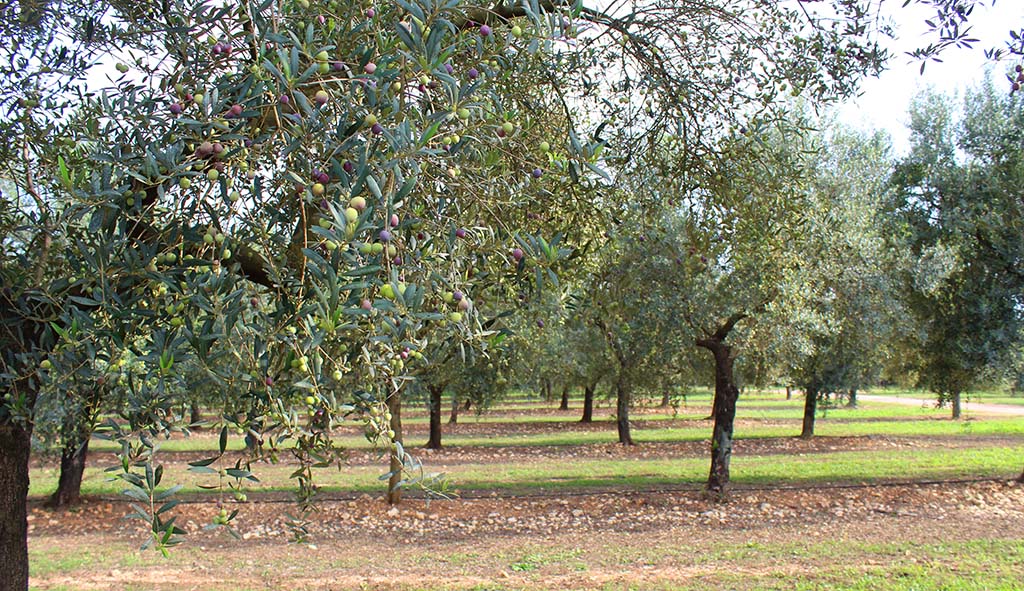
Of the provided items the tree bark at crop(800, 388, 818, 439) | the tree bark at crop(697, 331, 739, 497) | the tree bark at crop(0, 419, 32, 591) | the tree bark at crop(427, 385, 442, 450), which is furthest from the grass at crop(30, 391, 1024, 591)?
the tree bark at crop(800, 388, 818, 439)

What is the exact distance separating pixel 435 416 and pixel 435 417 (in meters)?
0.09

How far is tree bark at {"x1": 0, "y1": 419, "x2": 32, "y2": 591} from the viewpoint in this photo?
4.55 m

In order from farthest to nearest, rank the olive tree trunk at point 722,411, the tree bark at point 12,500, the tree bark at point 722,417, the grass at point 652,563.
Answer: the tree bark at point 722,417
the olive tree trunk at point 722,411
the grass at point 652,563
the tree bark at point 12,500

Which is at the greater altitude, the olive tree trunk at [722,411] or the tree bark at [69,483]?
the olive tree trunk at [722,411]

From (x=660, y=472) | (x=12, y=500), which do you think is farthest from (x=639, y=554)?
(x=660, y=472)

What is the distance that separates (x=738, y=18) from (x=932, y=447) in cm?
2364

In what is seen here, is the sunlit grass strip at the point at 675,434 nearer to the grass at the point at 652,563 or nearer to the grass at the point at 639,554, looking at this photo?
the grass at the point at 639,554

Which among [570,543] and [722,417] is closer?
[570,543]

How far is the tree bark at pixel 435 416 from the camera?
998 inches

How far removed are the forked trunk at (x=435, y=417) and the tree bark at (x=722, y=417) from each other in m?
11.7

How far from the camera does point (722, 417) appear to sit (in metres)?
15.2

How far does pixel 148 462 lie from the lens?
2.24 m

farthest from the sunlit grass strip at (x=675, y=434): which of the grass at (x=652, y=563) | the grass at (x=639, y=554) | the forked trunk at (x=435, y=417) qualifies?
the grass at (x=652, y=563)

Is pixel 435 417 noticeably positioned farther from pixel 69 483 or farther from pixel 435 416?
pixel 69 483
